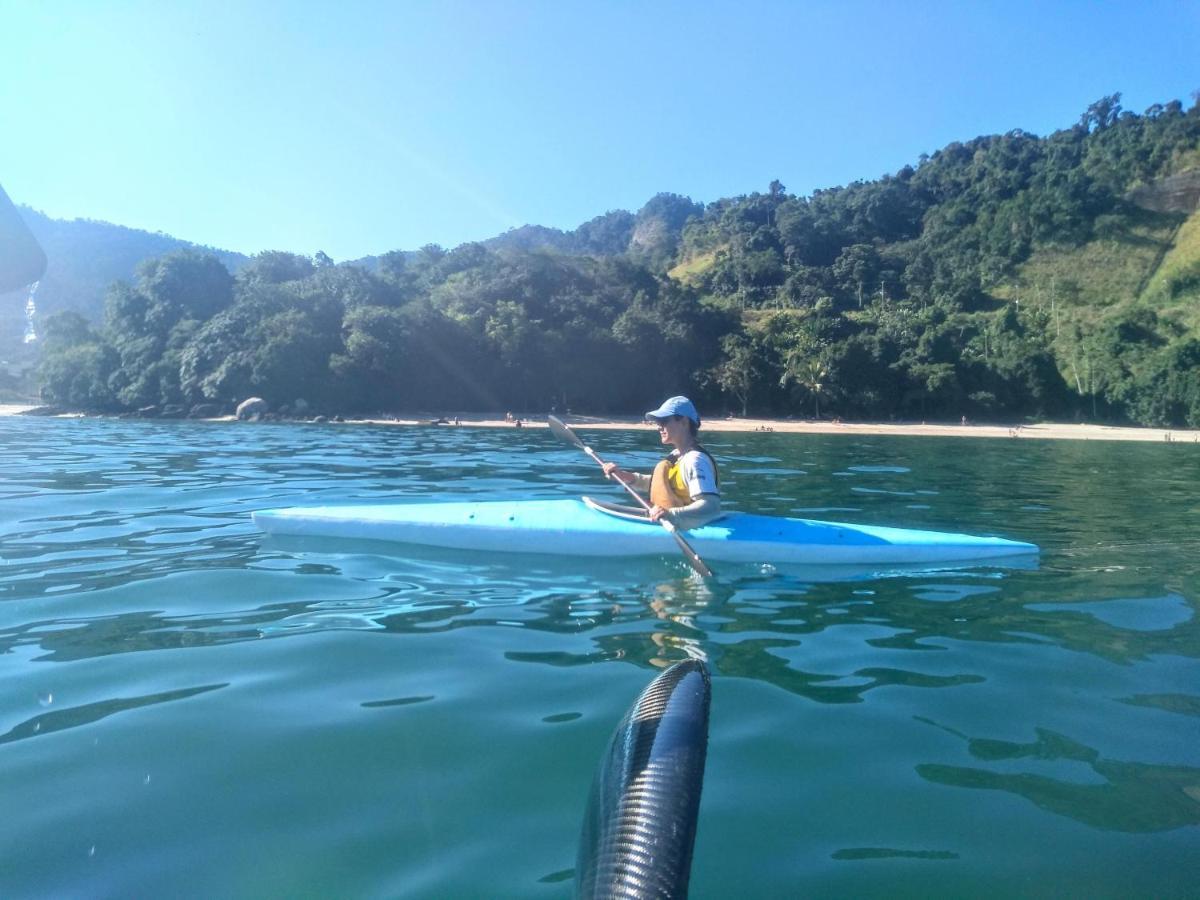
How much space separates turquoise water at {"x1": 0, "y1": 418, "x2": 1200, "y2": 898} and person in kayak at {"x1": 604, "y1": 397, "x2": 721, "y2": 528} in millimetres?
442

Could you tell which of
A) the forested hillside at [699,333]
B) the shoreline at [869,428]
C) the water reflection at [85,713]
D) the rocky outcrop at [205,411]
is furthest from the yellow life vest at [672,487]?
the rocky outcrop at [205,411]

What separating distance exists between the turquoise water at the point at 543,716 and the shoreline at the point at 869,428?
86.2 feet

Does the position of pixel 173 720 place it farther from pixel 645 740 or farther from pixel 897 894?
pixel 897 894

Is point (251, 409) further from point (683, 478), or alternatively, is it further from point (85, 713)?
point (85, 713)

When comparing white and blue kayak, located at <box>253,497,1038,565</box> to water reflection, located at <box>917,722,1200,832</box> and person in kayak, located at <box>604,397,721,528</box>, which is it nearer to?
person in kayak, located at <box>604,397,721,528</box>

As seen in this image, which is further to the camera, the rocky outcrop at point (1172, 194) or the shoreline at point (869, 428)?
the rocky outcrop at point (1172, 194)

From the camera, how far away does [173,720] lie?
3.38 meters

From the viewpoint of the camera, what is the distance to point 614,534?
647cm

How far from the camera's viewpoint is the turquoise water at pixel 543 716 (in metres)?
2.46

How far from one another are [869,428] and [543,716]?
110 feet

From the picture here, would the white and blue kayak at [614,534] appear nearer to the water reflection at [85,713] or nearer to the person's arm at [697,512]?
the person's arm at [697,512]

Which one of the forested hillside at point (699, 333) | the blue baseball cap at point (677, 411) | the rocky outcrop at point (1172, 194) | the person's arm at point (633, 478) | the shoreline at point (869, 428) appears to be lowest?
the shoreline at point (869, 428)

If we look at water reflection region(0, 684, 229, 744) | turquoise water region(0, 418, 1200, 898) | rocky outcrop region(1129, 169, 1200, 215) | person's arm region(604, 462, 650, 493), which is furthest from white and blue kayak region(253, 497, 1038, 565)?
rocky outcrop region(1129, 169, 1200, 215)

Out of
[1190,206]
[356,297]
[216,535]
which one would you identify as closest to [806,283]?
[1190,206]
